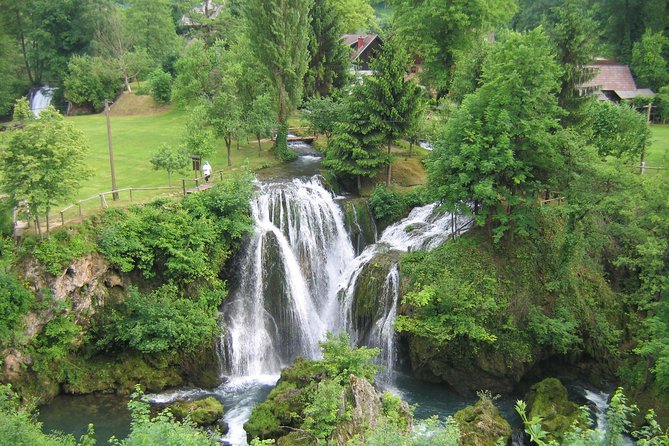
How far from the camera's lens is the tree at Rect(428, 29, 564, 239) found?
76.6 ft

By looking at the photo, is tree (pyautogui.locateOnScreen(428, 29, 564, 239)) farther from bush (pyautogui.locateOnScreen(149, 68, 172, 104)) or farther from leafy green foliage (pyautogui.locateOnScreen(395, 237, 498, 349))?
bush (pyautogui.locateOnScreen(149, 68, 172, 104))

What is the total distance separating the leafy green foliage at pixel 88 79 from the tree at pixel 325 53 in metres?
20.8

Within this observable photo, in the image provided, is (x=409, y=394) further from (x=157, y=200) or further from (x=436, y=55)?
(x=436, y=55)

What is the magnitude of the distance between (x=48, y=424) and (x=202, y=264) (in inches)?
326

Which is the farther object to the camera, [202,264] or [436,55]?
[436,55]

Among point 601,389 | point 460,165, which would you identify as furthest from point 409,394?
point 460,165

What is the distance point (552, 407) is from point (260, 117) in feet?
71.3

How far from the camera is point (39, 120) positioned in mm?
23844

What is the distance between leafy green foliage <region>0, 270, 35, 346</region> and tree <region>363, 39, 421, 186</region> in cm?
1716

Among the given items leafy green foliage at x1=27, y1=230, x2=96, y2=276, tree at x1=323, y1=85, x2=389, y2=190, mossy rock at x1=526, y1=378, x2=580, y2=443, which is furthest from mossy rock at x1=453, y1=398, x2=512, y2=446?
leafy green foliage at x1=27, y1=230, x2=96, y2=276

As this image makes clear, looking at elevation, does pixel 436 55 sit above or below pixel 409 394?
above

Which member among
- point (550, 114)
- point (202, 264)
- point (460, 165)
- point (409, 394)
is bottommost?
point (409, 394)

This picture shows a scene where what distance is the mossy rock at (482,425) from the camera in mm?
19875

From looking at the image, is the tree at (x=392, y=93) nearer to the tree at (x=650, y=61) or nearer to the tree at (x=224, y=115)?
the tree at (x=224, y=115)
